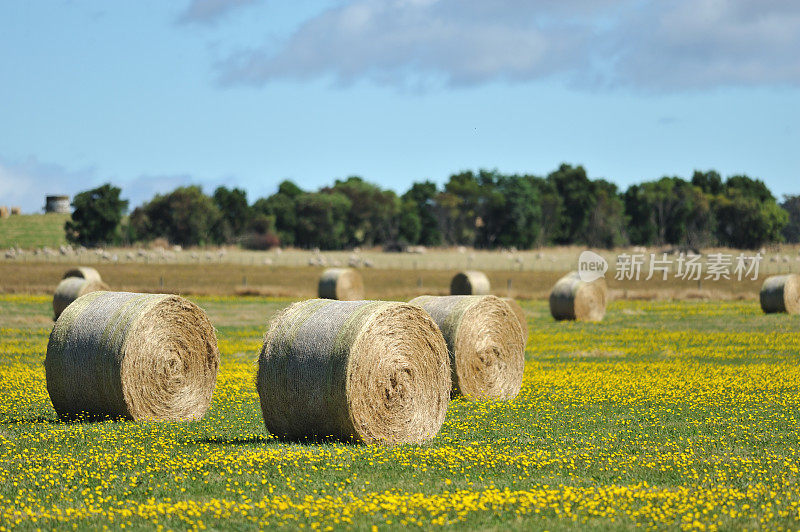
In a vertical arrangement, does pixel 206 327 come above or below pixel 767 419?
above

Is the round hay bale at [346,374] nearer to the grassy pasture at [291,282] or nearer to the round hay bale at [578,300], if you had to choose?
the round hay bale at [578,300]

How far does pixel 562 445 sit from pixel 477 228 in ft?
384

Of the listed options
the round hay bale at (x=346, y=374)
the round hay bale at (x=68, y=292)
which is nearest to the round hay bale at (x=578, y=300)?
the round hay bale at (x=68, y=292)

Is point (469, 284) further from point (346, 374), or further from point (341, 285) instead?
point (346, 374)

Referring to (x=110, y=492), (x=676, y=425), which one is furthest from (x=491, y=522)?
(x=676, y=425)

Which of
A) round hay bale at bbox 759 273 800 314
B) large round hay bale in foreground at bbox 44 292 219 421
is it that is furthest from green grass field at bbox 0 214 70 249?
large round hay bale in foreground at bbox 44 292 219 421

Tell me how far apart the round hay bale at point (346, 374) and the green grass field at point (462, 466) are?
35cm

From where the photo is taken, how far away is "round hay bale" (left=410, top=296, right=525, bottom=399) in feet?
60.4

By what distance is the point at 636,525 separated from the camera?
9180 mm

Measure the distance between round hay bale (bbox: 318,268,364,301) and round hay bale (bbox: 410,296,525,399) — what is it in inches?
1068

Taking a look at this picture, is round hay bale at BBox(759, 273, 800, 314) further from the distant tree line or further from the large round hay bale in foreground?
the distant tree line

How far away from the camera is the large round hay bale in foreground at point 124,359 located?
14969 millimetres

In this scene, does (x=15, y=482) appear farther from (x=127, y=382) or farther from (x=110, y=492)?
(x=127, y=382)

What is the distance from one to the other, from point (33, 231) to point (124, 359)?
435 ft
